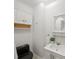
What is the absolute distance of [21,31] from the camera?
9.35ft

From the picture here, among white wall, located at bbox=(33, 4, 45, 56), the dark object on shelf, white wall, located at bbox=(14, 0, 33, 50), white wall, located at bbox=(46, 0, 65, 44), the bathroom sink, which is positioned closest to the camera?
the bathroom sink

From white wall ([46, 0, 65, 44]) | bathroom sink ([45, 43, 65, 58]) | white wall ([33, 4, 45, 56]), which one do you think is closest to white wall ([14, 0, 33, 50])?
white wall ([33, 4, 45, 56])

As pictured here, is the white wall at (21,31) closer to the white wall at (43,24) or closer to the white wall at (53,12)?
the white wall at (43,24)

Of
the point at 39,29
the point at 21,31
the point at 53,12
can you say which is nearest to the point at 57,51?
the point at 53,12

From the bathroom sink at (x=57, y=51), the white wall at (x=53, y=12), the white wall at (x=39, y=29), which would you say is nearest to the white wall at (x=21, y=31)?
the white wall at (x=39, y=29)

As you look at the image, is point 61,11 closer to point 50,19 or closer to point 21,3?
point 50,19

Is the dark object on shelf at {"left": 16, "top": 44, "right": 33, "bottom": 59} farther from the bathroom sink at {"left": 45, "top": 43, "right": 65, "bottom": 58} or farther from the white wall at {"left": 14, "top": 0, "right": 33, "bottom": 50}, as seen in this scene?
the bathroom sink at {"left": 45, "top": 43, "right": 65, "bottom": 58}

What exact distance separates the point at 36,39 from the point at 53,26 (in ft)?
3.50

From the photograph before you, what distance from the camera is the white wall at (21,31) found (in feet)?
8.81

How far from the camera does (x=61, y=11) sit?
2.11 metres

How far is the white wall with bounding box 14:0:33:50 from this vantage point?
269 centimetres

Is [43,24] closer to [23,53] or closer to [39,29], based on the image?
[39,29]
